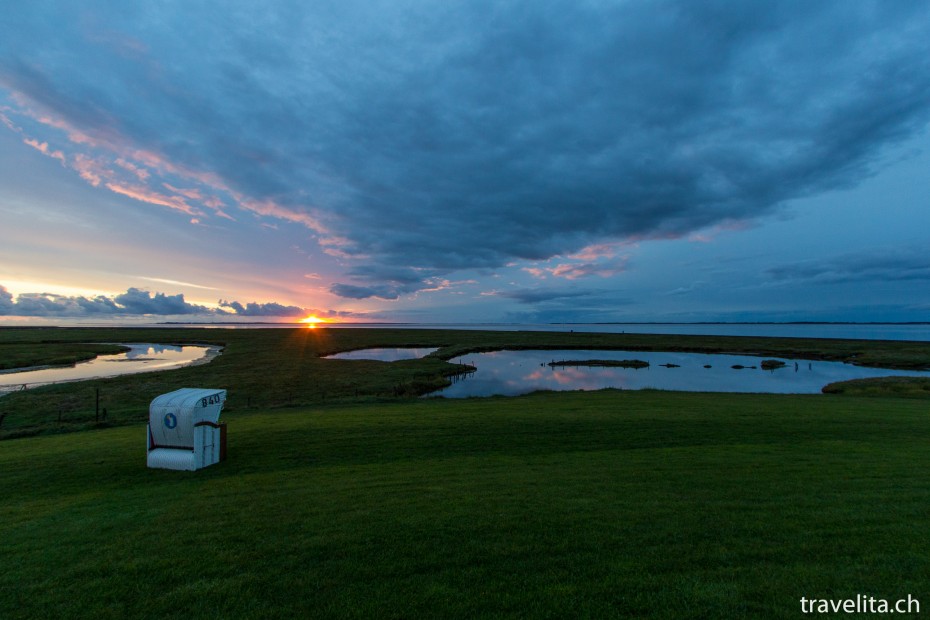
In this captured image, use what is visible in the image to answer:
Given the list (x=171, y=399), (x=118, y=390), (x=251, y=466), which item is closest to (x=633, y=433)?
(x=251, y=466)

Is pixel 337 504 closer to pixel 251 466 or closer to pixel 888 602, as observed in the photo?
pixel 251 466

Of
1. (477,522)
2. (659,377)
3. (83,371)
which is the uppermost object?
(477,522)

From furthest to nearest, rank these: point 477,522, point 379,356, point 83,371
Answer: point 379,356 < point 83,371 < point 477,522

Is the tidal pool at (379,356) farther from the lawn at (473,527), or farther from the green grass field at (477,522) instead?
the lawn at (473,527)

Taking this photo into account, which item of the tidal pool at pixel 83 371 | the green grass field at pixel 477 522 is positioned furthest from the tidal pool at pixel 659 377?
the tidal pool at pixel 83 371

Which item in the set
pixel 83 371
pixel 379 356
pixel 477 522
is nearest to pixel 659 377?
pixel 379 356

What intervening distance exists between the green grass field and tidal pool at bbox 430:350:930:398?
24647mm

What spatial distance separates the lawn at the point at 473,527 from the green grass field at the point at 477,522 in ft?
0.16

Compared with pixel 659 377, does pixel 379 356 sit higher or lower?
higher

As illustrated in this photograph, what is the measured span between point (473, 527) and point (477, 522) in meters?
0.25

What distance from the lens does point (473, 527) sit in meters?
8.36

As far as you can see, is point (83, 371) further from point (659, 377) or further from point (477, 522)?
point (659, 377)

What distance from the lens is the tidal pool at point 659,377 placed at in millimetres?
43719

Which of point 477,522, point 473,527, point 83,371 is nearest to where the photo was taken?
point 473,527
